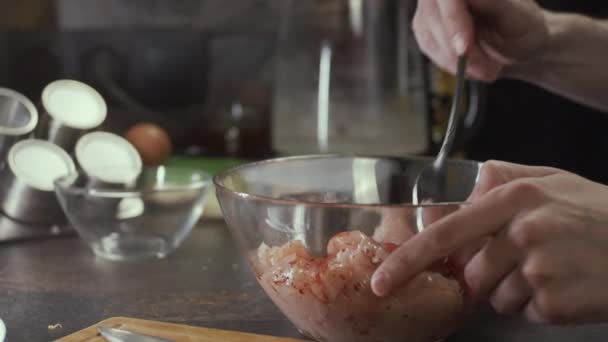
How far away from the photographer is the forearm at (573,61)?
4.01 ft

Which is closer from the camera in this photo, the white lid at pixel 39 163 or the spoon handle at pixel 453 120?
the spoon handle at pixel 453 120

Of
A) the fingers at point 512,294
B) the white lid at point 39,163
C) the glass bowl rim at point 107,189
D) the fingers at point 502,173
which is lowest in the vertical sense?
the fingers at point 512,294

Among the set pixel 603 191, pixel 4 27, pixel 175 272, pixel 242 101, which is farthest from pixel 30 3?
pixel 603 191

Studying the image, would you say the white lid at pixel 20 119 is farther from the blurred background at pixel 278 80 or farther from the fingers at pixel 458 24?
the fingers at pixel 458 24

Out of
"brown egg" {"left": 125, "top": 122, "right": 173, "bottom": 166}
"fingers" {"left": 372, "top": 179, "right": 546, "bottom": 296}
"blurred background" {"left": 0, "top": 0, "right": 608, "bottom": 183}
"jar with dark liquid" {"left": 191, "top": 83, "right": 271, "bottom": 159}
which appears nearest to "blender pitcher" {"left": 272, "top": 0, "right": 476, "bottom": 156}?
"blurred background" {"left": 0, "top": 0, "right": 608, "bottom": 183}

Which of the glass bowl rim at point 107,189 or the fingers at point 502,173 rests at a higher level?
the glass bowl rim at point 107,189

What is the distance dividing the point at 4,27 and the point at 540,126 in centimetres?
127

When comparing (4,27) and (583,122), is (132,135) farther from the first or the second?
(583,122)

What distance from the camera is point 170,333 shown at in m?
0.70

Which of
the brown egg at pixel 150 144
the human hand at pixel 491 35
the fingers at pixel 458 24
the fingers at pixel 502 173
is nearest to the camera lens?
the fingers at pixel 502 173

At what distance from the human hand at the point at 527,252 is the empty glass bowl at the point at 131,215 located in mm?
504

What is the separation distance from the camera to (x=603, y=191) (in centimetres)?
65

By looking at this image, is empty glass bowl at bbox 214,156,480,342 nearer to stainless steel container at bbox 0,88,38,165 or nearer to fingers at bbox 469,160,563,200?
fingers at bbox 469,160,563,200

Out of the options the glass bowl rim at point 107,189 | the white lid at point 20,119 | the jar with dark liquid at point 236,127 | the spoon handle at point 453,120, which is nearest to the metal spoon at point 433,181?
the spoon handle at point 453,120
